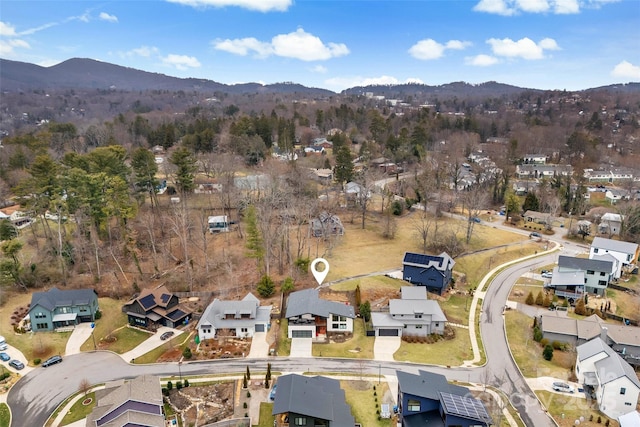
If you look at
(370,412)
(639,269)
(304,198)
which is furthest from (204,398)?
(639,269)

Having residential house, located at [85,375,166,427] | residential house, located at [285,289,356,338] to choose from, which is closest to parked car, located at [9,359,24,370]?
residential house, located at [85,375,166,427]

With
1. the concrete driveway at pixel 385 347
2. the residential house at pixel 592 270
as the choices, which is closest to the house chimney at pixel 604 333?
the residential house at pixel 592 270

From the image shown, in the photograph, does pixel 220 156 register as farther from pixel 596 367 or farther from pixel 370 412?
pixel 596 367

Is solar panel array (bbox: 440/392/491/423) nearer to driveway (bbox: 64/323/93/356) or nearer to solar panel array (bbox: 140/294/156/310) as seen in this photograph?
solar panel array (bbox: 140/294/156/310)

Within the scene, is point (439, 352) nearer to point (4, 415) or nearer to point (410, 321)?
point (410, 321)

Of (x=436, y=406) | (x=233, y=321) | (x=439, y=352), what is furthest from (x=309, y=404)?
(x=439, y=352)
